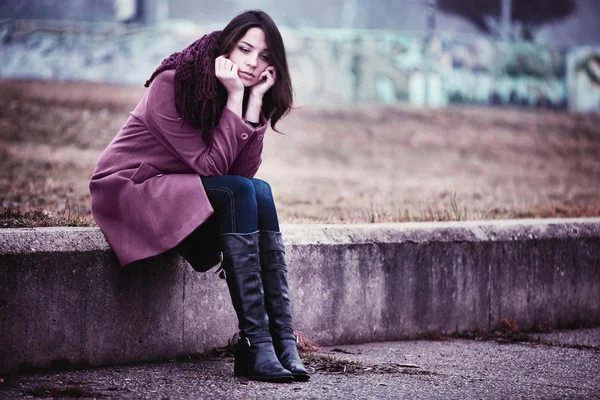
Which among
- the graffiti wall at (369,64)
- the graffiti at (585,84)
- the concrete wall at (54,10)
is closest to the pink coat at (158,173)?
the graffiti wall at (369,64)

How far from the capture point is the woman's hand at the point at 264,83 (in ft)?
12.5

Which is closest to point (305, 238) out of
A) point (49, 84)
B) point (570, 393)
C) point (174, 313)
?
point (174, 313)

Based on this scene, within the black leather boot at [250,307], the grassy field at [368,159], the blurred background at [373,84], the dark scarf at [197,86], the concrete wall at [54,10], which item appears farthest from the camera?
the concrete wall at [54,10]

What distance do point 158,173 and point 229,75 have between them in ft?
1.71

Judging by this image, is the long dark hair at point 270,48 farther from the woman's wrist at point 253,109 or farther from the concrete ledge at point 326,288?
the concrete ledge at point 326,288

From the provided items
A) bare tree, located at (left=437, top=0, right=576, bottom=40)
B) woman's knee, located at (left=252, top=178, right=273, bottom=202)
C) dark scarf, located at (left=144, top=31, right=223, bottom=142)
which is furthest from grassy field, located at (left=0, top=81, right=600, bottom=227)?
bare tree, located at (left=437, top=0, right=576, bottom=40)

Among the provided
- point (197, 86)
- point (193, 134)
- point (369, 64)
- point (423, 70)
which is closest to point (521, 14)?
point (423, 70)

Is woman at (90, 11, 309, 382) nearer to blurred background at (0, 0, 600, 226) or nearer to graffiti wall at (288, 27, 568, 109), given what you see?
blurred background at (0, 0, 600, 226)

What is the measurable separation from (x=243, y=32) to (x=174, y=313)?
1.29m

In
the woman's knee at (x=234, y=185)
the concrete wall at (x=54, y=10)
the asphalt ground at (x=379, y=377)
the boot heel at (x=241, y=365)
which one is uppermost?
the concrete wall at (x=54, y=10)

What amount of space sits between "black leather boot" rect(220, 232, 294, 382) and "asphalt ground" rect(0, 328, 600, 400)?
61 millimetres

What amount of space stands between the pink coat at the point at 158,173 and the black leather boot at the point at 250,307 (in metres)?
0.18

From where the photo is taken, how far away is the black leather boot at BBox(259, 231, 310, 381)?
11.4ft

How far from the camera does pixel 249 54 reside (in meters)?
3.76
